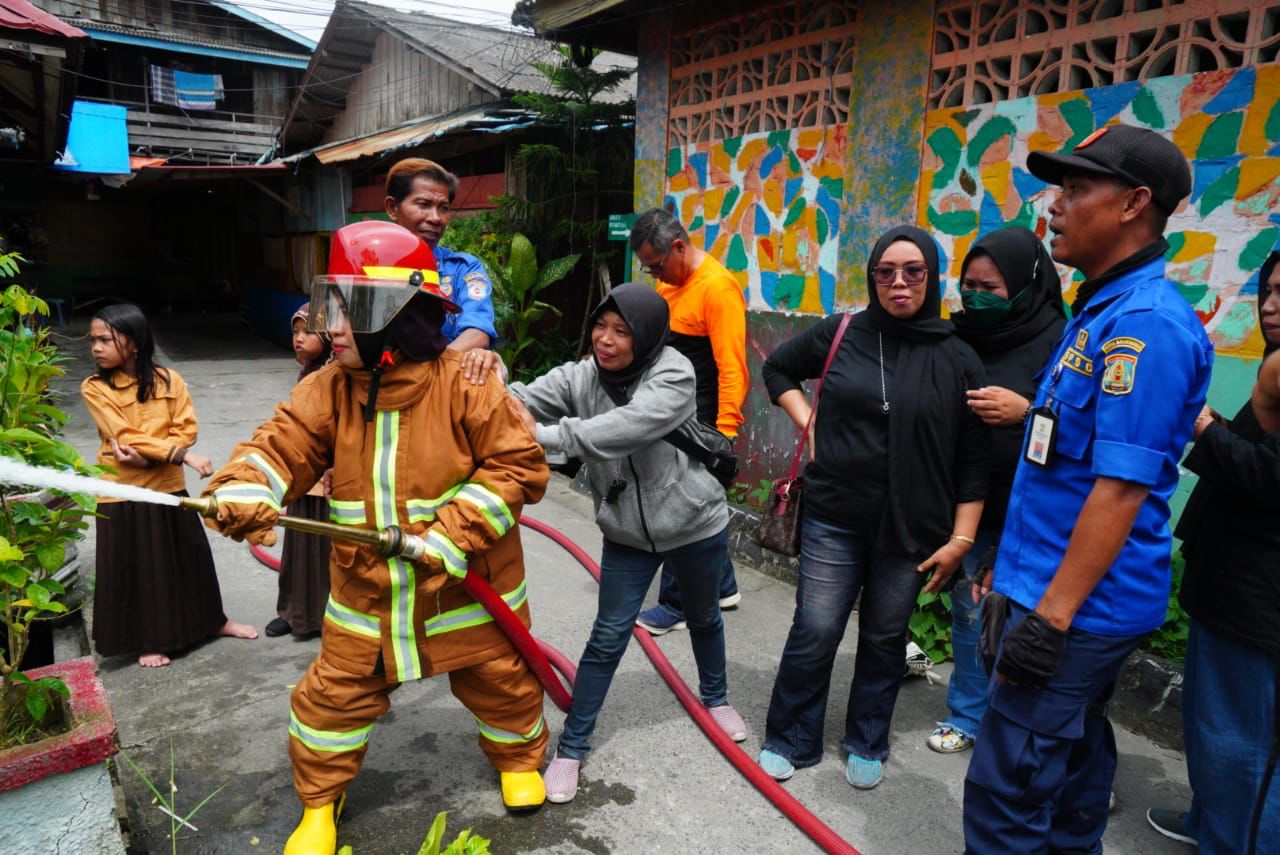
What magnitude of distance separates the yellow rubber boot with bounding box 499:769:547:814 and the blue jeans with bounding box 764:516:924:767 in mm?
914

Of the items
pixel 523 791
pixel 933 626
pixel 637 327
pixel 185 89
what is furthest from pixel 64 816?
pixel 185 89

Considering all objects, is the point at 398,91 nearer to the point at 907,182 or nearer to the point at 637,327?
the point at 907,182

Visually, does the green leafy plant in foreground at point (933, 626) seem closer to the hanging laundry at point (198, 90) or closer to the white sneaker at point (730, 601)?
the white sneaker at point (730, 601)

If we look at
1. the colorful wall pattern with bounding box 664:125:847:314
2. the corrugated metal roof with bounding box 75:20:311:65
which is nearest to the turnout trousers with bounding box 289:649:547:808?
the colorful wall pattern with bounding box 664:125:847:314

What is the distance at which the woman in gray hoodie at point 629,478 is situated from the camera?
284cm

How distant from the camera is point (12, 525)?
223cm

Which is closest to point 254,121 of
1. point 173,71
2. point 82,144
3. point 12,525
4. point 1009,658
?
point 173,71

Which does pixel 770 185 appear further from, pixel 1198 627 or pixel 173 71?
pixel 173 71

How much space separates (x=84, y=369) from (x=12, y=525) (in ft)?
43.4

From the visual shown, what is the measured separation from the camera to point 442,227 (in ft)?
11.6

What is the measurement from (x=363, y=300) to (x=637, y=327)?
903 millimetres

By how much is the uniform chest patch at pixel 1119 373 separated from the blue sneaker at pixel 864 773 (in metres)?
1.82

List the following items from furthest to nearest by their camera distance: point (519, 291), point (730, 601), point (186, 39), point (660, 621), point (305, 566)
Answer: point (186, 39), point (519, 291), point (730, 601), point (660, 621), point (305, 566)

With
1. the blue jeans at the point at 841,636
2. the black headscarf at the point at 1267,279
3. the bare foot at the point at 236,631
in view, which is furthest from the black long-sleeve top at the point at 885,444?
the bare foot at the point at 236,631
